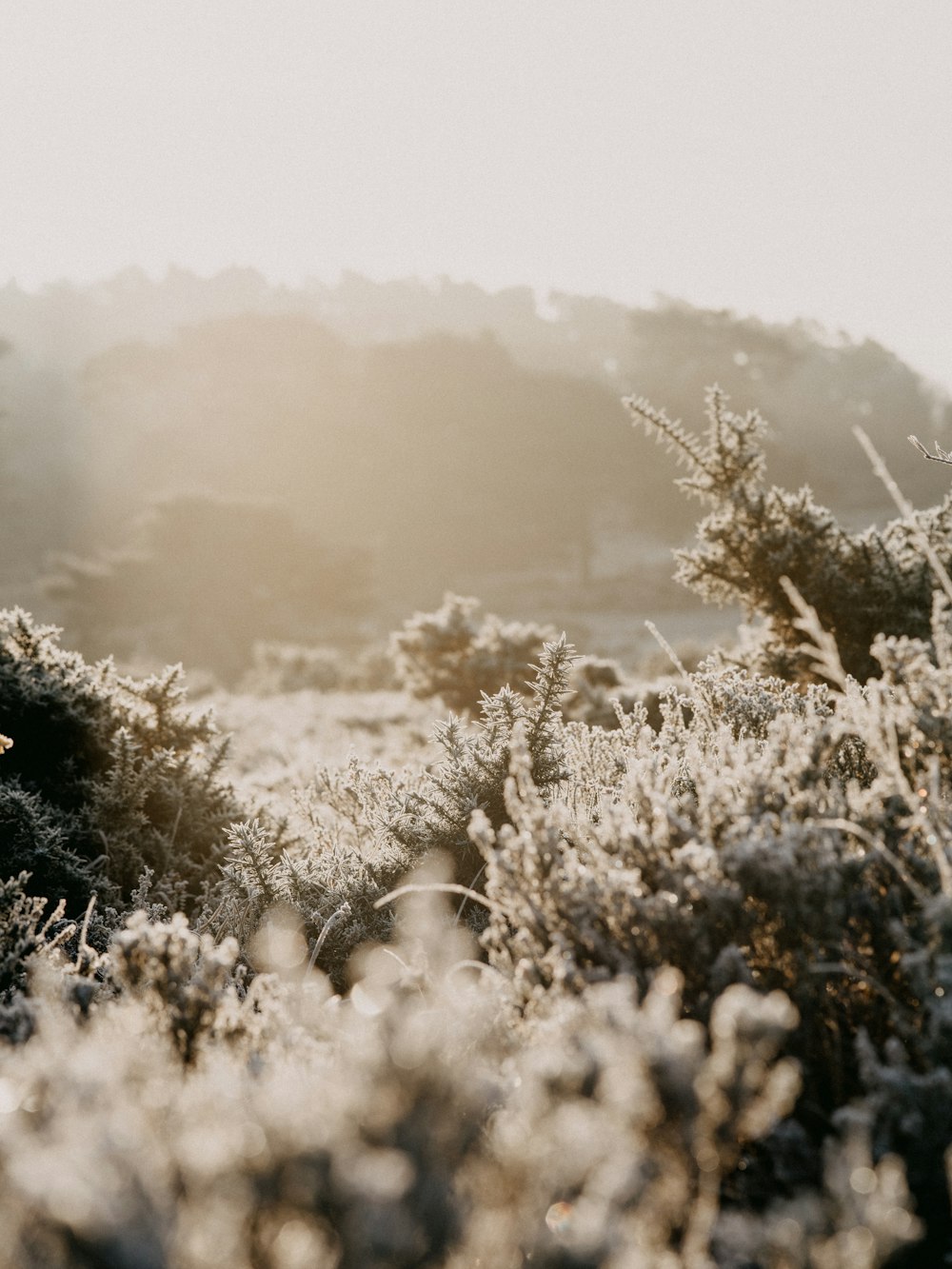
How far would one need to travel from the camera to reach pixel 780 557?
6.15m

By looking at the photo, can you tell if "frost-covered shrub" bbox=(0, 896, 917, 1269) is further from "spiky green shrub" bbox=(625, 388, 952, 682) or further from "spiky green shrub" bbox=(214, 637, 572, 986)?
"spiky green shrub" bbox=(625, 388, 952, 682)

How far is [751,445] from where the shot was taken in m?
6.28

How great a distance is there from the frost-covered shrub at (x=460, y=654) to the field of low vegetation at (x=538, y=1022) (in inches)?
256

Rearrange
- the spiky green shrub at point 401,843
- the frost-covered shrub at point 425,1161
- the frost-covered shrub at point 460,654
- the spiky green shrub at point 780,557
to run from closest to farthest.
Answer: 1. the frost-covered shrub at point 425,1161
2. the spiky green shrub at point 401,843
3. the spiky green shrub at point 780,557
4. the frost-covered shrub at point 460,654

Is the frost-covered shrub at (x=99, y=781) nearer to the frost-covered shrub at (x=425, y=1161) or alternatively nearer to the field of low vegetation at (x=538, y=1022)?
the field of low vegetation at (x=538, y=1022)

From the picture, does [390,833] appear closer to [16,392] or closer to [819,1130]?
[819,1130]

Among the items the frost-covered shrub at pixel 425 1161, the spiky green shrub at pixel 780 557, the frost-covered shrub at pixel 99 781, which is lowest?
the frost-covered shrub at pixel 99 781

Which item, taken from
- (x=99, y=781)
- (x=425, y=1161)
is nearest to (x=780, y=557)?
(x=99, y=781)

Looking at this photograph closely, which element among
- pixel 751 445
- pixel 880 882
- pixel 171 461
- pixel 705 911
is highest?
pixel 171 461

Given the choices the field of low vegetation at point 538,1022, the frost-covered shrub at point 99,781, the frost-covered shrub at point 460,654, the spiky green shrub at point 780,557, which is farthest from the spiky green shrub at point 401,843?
the frost-covered shrub at point 460,654

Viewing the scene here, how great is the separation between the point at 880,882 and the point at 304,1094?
1505 millimetres

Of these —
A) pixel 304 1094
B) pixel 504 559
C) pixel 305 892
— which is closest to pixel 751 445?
pixel 305 892

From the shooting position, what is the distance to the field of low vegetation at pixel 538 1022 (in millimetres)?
1123

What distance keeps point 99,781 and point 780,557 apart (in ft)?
15.6
